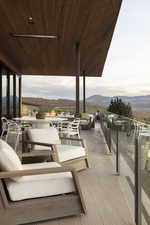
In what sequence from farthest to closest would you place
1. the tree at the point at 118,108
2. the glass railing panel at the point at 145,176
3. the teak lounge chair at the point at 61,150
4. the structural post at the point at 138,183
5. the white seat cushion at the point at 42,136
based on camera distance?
the tree at the point at 118,108
the white seat cushion at the point at 42,136
the teak lounge chair at the point at 61,150
the structural post at the point at 138,183
the glass railing panel at the point at 145,176

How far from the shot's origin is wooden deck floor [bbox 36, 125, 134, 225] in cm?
239

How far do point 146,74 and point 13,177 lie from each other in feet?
95.1

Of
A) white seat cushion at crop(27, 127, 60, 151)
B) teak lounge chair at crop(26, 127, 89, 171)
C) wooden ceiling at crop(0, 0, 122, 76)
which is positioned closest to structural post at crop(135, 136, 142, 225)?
teak lounge chair at crop(26, 127, 89, 171)

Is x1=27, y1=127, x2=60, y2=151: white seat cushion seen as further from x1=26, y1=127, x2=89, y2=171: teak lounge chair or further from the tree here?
the tree

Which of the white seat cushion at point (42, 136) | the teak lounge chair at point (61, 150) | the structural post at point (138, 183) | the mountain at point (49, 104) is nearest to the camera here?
the structural post at point (138, 183)

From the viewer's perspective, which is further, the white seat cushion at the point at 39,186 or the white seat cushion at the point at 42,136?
the white seat cushion at the point at 42,136

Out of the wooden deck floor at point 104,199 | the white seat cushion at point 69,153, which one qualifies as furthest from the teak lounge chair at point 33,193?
the white seat cushion at point 69,153

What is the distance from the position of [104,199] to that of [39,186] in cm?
94

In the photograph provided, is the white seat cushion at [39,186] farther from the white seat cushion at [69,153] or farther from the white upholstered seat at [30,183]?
the white seat cushion at [69,153]

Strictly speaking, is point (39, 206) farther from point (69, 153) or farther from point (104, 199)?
point (69, 153)

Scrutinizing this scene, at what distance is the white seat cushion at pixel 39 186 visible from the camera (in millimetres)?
2279

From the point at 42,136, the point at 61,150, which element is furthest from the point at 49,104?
the point at 61,150

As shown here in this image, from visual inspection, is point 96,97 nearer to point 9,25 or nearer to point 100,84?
point 100,84

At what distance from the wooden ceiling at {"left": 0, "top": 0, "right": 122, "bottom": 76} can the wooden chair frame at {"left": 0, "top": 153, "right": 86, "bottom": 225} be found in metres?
3.13
